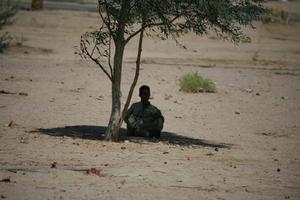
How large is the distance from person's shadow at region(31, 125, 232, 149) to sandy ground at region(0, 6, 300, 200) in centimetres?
2

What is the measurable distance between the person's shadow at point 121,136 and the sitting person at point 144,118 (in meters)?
0.19

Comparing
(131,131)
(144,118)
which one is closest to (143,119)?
(144,118)

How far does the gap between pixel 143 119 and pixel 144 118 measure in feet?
0.09

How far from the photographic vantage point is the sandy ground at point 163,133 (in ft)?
36.8

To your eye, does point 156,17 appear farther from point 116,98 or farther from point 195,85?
point 195,85

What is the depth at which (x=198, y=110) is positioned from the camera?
20.0m

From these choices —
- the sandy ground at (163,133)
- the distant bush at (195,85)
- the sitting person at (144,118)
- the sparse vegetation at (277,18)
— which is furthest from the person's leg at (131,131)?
the sparse vegetation at (277,18)

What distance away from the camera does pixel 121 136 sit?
618 inches

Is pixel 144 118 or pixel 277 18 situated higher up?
pixel 277 18

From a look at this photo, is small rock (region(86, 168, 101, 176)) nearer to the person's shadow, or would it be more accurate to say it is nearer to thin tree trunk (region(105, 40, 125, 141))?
thin tree trunk (region(105, 40, 125, 141))

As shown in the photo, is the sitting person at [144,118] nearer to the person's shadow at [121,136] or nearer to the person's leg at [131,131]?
the person's leg at [131,131]

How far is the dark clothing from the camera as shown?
610 inches

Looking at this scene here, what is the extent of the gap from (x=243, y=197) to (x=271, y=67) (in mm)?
20544

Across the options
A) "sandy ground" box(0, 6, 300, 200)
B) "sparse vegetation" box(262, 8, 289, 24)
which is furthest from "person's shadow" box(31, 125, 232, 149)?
"sparse vegetation" box(262, 8, 289, 24)
